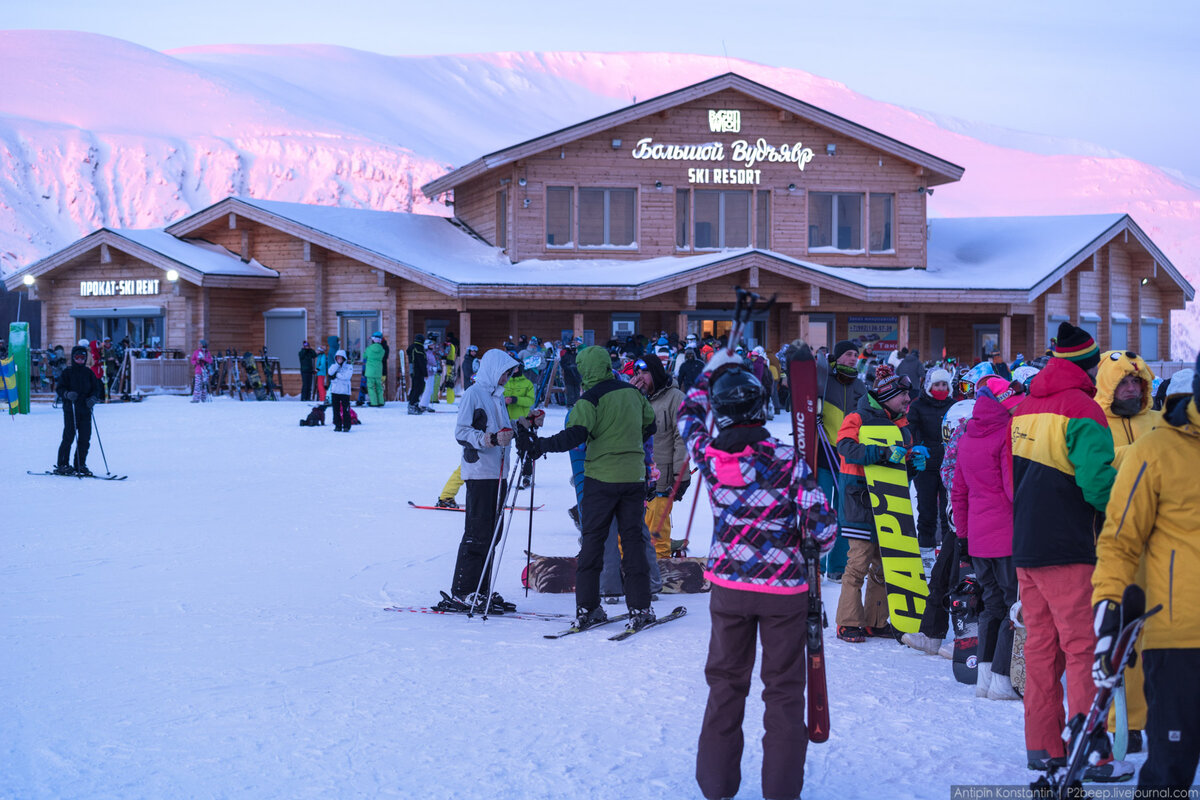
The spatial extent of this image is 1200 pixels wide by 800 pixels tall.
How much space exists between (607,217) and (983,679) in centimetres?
2241

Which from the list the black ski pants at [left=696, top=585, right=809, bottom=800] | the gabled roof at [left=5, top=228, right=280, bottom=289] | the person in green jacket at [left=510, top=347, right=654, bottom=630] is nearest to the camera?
the black ski pants at [left=696, top=585, right=809, bottom=800]

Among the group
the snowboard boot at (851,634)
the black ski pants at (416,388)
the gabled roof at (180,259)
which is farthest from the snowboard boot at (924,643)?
the gabled roof at (180,259)

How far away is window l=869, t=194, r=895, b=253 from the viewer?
28.0 m

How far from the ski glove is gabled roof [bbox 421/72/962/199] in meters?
22.9

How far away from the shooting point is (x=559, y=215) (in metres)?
27.0

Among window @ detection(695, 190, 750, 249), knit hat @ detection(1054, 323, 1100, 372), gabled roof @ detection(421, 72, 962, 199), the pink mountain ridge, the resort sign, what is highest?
the pink mountain ridge

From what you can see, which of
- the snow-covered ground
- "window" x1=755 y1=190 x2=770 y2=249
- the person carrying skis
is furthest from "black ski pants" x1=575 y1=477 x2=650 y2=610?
"window" x1=755 y1=190 x2=770 y2=249

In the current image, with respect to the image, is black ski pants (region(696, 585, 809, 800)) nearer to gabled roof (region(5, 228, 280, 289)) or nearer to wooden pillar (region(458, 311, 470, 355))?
wooden pillar (region(458, 311, 470, 355))

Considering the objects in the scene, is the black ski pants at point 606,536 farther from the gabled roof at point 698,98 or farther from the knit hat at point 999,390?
the gabled roof at point 698,98

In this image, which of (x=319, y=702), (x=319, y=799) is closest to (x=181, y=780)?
(x=319, y=799)

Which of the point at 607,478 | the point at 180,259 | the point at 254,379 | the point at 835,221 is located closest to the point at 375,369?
the point at 254,379

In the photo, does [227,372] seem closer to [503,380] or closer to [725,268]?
[725,268]

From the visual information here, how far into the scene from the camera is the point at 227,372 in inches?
1042

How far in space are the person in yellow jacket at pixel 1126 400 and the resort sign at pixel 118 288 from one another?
2608 cm
